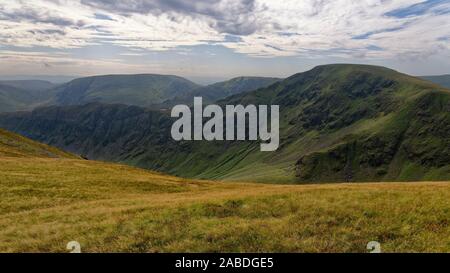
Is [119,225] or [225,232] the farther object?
[119,225]

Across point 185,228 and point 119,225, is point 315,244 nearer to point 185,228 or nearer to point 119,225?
point 185,228

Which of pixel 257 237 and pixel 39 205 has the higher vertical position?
pixel 257 237

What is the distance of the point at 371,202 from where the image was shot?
24.4 meters

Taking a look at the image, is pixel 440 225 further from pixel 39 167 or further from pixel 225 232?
pixel 39 167

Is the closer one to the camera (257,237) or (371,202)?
(257,237)

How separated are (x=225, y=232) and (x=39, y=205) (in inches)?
866

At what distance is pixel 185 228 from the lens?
20828mm
